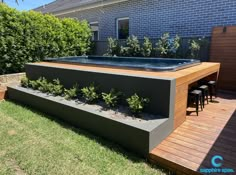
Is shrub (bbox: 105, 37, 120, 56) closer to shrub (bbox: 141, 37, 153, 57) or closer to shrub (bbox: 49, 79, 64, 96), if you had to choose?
shrub (bbox: 141, 37, 153, 57)

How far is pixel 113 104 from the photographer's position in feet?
12.4

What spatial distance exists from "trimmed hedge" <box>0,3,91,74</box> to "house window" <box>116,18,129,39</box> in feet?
7.50

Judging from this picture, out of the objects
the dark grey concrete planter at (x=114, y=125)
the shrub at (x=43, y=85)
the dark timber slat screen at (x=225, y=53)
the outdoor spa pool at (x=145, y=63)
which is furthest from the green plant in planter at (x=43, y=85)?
the dark timber slat screen at (x=225, y=53)

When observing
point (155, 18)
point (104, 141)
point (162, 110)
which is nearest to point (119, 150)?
point (104, 141)

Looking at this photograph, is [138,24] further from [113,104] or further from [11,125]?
[11,125]

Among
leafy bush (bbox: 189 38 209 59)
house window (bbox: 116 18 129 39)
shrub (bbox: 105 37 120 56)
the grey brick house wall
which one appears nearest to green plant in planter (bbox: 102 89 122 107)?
leafy bush (bbox: 189 38 209 59)

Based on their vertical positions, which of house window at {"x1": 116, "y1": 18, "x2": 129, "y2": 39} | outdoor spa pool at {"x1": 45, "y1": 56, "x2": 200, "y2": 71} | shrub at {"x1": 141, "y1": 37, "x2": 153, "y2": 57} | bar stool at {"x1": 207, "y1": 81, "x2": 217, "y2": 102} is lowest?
bar stool at {"x1": 207, "y1": 81, "x2": 217, "y2": 102}

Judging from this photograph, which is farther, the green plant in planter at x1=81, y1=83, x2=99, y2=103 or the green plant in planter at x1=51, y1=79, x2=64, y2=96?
the green plant in planter at x1=51, y1=79, x2=64, y2=96

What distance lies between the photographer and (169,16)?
8180 mm

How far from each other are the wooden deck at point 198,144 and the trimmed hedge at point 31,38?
5.64 m

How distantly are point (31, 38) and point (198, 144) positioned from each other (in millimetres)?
6276

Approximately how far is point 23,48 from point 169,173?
6.11 m

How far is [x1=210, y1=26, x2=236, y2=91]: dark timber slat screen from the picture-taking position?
5.79 meters

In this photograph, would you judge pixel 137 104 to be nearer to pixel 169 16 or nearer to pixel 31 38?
pixel 31 38
